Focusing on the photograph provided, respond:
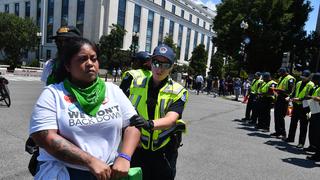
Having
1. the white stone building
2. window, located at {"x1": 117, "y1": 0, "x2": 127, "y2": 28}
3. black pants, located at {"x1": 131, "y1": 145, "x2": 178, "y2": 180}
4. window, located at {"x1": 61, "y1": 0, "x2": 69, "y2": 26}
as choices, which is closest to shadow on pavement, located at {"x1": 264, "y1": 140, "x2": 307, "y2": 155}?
black pants, located at {"x1": 131, "y1": 145, "x2": 178, "y2": 180}

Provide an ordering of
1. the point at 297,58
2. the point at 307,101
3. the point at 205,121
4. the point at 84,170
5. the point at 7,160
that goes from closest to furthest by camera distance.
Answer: the point at 84,170, the point at 7,160, the point at 307,101, the point at 205,121, the point at 297,58

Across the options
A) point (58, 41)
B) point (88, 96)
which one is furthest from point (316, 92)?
point (88, 96)

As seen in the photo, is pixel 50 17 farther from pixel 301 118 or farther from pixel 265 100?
pixel 301 118

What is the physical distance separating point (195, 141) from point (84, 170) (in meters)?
6.22

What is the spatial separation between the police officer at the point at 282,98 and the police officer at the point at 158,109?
23.2 feet

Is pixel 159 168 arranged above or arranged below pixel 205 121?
above

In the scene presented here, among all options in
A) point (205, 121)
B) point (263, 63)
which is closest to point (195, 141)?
point (205, 121)

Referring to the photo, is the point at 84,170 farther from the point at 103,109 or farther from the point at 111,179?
the point at 103,109

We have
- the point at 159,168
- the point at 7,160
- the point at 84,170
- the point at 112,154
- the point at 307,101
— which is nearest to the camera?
the point at 84,170

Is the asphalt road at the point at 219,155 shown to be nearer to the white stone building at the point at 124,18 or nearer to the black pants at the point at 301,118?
the black pants at the point at 301,118

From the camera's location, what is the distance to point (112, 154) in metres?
2.07

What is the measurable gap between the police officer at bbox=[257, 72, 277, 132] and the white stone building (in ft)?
132

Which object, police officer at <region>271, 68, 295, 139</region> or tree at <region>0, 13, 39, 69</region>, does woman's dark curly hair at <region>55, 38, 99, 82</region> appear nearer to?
police officer at <region>271, 68, 295, 139</region>

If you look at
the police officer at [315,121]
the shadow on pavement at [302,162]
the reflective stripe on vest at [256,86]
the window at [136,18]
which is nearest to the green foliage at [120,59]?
the window at [136,18]
